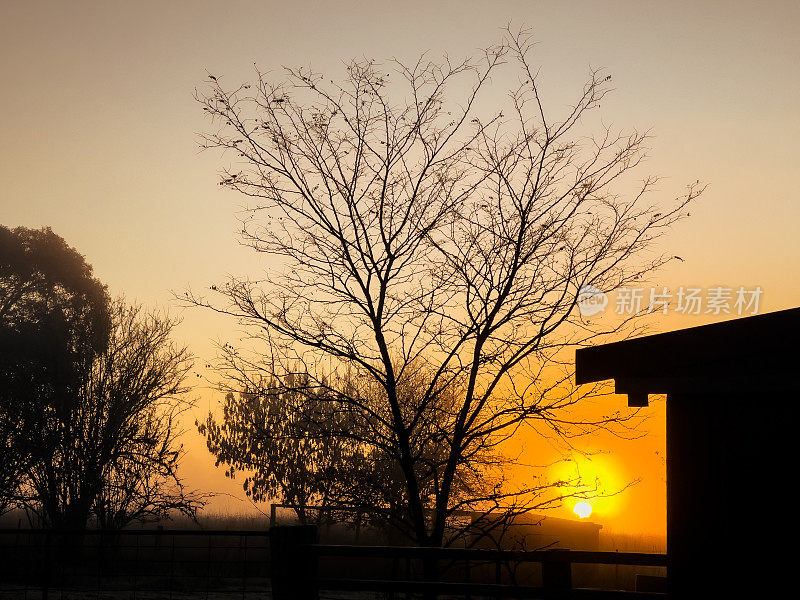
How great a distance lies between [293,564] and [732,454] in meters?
3.63

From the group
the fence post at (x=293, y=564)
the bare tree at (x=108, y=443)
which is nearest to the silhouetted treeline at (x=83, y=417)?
the bare tree at (x=108, y=443)

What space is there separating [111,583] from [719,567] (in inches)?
826

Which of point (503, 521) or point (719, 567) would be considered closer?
point (719, 567)

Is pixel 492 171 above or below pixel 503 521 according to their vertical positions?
above

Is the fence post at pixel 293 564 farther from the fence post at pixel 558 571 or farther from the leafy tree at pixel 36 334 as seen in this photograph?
the leafy tree at pixel 36 334

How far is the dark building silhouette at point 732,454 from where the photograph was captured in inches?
195

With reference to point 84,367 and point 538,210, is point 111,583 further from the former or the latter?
point 538,210

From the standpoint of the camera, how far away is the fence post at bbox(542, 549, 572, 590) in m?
6.23

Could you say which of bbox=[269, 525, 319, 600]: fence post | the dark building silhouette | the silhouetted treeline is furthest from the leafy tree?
the dark building silhouette

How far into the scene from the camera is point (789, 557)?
16.1ft

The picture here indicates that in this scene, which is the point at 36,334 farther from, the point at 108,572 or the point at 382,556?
the point at 382,556

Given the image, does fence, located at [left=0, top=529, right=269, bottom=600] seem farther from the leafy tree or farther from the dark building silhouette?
the dark building silhouette

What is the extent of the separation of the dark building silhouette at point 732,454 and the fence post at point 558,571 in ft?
3.62

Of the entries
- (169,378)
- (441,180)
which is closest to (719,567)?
(441,180)
